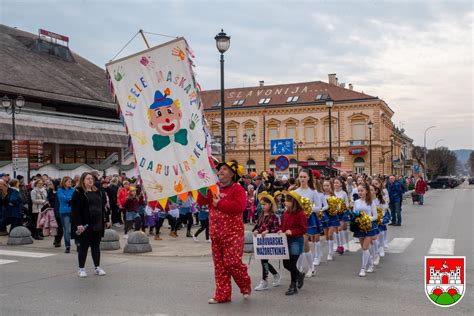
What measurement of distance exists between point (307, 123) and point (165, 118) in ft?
219

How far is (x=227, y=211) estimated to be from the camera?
6531 mm

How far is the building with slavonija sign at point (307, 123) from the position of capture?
68812mm

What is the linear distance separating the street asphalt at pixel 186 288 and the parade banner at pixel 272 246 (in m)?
0.58

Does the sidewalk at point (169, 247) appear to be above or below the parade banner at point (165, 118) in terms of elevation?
below

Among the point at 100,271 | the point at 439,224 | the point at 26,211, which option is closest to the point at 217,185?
the point at 100,271

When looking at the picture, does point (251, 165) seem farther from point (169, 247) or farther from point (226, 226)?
point (226, 226)

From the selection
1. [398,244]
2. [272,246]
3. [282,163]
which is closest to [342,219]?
[398,244]

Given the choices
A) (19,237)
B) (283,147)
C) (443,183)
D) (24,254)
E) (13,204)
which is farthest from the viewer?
(443,183)

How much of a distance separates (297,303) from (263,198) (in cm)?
170

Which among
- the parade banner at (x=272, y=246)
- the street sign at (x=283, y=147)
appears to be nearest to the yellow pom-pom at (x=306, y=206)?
the parade banner at (x=272, y=246)

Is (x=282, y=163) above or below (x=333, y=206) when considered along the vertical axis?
above

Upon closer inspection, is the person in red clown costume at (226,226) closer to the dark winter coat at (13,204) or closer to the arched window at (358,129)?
the dark winter coat at (13,204)

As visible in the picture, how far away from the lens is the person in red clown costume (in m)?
6.57

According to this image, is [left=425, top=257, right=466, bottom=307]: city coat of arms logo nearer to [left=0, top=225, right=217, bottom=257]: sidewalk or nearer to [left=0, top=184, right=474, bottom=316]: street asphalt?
[left=0, top=184, right=474, bottom=316]: street asphalt
